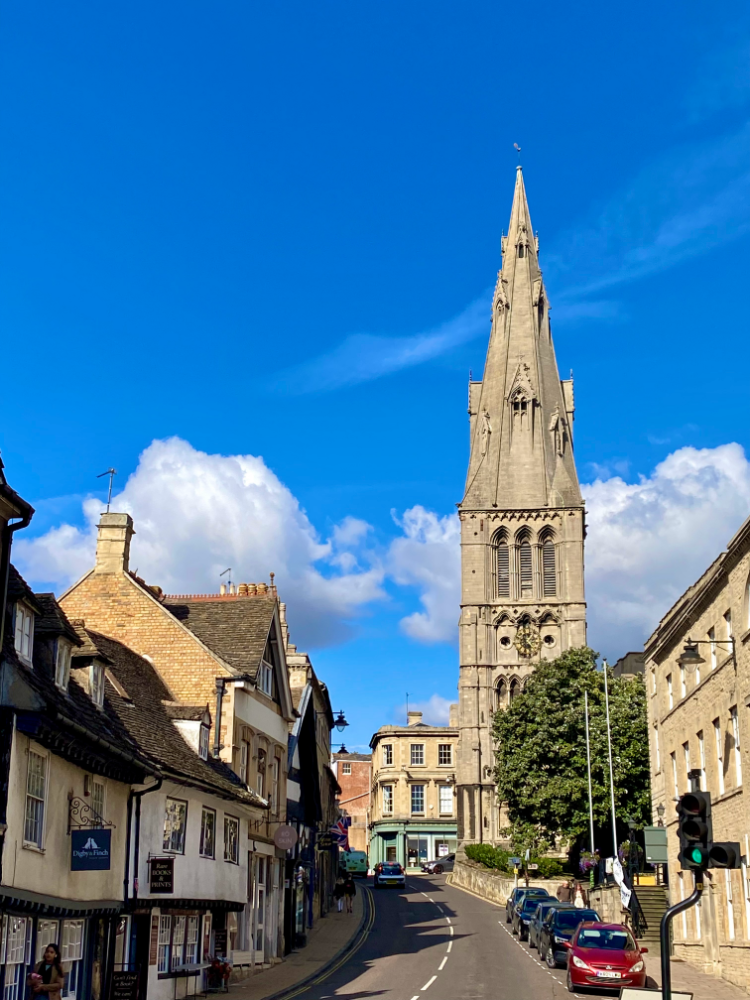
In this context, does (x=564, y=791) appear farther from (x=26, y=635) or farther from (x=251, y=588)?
(x=26, y=635)

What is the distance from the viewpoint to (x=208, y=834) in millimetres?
27031

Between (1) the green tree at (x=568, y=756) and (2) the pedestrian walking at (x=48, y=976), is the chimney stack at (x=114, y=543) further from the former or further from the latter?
(1) the green tree at (x=568, y=756)

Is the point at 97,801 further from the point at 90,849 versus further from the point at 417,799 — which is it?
the point at 417,799

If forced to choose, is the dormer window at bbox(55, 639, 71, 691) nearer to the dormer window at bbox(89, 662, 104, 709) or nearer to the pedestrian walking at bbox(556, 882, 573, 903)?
the dormer window at bbox(89, 662, 104, 709)

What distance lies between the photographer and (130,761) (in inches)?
822

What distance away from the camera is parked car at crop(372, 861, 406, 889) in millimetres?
70062

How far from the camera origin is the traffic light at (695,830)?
501 inches

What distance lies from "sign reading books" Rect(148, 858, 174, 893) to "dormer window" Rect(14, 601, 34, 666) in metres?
5.97

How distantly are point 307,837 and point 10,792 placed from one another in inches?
1133

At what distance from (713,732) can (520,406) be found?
83.5 m

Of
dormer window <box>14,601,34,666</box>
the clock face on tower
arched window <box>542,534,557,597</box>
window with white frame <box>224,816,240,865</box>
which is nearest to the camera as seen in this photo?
dormer window <box>14,601,34,666</box>

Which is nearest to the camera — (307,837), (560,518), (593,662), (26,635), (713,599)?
(26,635)

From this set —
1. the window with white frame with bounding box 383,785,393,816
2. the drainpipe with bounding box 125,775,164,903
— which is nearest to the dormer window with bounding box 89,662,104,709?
the drainpipe with bounding box 125,775,164,903

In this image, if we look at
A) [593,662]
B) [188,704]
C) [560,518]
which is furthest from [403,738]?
[188,704]
